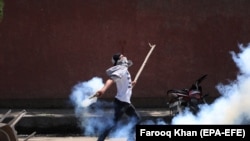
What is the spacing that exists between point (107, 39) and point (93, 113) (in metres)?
2.20

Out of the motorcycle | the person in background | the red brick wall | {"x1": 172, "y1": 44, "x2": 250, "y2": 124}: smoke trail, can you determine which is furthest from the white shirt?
the red brick wall

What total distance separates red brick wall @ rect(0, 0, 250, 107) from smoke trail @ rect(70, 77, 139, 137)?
0.92ft

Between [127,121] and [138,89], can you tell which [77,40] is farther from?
[127,121]

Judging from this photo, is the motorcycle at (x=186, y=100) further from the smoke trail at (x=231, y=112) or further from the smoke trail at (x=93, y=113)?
the smoke trail at (x=93, y=113)

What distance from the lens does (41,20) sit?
45.8 feet

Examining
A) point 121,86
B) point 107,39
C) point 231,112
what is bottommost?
point 231,112

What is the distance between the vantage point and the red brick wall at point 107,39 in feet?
45.8

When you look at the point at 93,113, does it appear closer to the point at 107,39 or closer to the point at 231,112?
the point at 107,39

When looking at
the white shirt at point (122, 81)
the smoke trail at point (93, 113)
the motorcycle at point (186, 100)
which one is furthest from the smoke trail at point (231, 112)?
the white shirt at point (122, 81)

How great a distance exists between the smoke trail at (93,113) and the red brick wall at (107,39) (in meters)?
0.28

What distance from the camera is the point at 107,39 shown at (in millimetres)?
14016

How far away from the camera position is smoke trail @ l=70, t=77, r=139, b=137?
34.7 ft

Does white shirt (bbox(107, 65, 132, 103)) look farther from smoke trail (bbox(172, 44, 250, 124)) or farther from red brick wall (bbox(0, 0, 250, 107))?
red brick wall (bbox(0, 0, 250, 107))

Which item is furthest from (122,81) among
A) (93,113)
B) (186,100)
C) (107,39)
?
(107,39)
